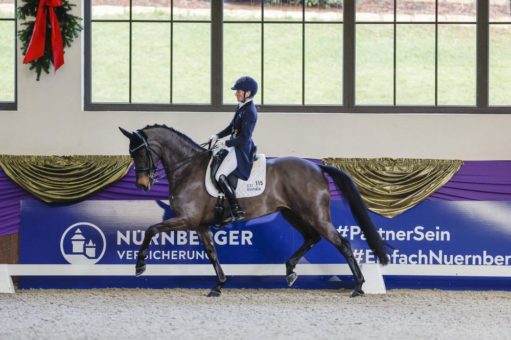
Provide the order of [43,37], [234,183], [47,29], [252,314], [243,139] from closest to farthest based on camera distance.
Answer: [252,314] < [243,139] < [234,183] < [43,37] < [47,29]

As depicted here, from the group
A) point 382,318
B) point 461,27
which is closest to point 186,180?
point 382,318

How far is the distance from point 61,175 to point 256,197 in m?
1.88

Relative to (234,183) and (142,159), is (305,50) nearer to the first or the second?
(234,183)

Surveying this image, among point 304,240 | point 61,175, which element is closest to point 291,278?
point 304,240

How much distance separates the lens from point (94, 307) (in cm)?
748

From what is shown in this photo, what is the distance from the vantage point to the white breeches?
803 cm

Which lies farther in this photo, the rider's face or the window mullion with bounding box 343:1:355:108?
the window mullion with bounding box 343:1:355:108

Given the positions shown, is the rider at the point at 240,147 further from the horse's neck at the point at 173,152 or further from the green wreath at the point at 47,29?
the green wreath at the point at 47,29

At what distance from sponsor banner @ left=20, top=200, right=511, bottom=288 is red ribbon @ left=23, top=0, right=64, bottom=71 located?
1672mm

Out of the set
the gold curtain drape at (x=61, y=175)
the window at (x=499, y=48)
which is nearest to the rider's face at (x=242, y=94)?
the gold curtain drape at (x=61, y=175)

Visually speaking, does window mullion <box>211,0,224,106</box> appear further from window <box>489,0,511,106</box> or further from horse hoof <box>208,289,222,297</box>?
window <box>489,0,511,106</box>

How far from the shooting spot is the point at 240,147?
798 centimetres

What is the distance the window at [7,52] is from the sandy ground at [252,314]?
8.13 feet

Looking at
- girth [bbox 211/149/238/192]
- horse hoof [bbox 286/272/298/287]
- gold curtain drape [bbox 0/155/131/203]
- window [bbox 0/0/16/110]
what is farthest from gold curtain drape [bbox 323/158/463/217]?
window [bbox 0/0/16/110]
